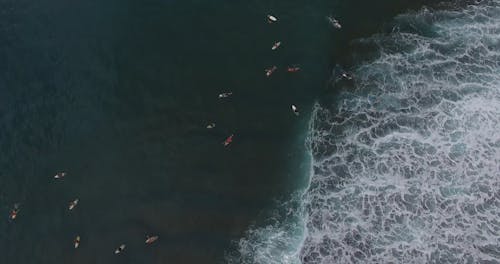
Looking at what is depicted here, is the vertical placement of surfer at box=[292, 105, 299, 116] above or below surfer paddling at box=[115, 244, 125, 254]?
above

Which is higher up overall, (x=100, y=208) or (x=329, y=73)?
(x=329, y=73)

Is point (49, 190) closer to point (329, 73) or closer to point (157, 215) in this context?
point (157, 215)

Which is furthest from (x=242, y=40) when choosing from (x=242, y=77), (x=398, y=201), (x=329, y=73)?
(x=398, y=201)

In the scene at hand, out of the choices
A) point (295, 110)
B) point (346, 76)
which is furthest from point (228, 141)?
point (346, 76)

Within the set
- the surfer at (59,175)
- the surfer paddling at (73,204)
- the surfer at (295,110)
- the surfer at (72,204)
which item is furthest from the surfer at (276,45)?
the surfer at (72,204)

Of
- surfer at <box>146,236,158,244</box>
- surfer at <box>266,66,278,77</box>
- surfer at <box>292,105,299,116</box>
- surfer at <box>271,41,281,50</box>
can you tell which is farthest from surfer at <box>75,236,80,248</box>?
surfer at <box>271,41,281,50</box>

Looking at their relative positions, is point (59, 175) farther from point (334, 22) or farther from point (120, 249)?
point (334, 22)

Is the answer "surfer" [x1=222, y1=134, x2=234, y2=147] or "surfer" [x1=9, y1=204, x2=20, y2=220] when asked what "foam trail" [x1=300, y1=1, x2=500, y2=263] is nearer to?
"surfer" [x1=222, y1=134, x2=234, y2=147]
